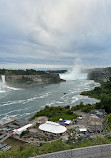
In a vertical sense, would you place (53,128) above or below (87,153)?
below

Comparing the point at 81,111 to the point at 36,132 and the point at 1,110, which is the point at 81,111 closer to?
the point at 36,132

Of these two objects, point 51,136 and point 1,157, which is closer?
point 1,157

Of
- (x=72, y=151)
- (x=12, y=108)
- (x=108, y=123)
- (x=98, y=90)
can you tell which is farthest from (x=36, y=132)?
(x=98, y=90)

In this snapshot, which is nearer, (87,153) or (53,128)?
(87,153)

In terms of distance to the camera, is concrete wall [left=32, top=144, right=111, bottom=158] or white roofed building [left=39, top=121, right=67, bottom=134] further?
white roofed building [left=39, top=121, right=67, bottom=134]

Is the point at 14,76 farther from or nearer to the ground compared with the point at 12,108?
farther from the ground

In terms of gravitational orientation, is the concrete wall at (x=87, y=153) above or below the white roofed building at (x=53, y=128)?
above

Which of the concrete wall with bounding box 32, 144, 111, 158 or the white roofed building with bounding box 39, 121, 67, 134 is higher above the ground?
the concrete wall with bounding box 32, 144, 111, 158

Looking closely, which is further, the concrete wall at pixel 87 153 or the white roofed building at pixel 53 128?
the white roofed building at pixel 53 128
